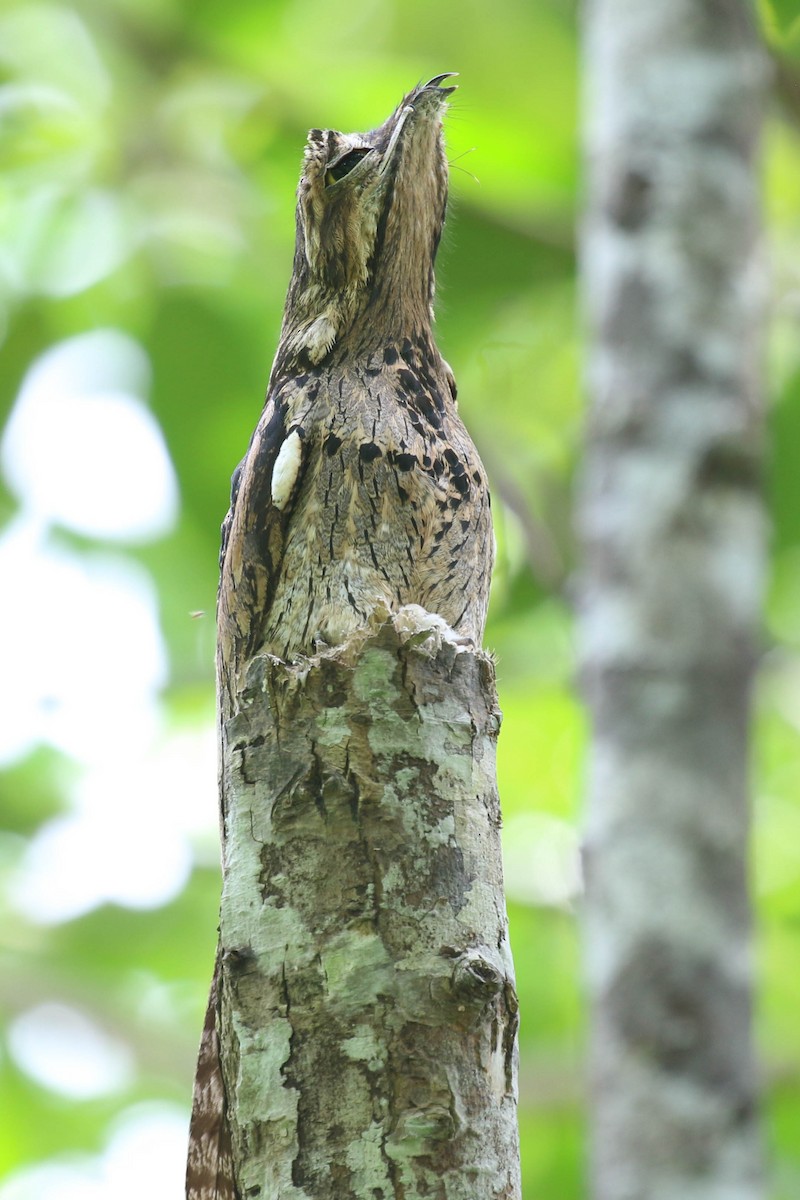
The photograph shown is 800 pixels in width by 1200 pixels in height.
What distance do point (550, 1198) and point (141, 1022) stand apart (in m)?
2.83

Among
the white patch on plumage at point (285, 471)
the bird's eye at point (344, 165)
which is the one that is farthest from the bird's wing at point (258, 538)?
the bird's eye at point (344, 165)

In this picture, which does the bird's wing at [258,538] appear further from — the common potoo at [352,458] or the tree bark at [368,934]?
the tree bark at [368,934]

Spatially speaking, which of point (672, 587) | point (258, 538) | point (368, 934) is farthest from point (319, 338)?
point (368, 934)

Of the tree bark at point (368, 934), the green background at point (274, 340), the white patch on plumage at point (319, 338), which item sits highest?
the green background at point (274, 340)

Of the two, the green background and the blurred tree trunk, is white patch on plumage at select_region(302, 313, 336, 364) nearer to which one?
the blurred tree trunk

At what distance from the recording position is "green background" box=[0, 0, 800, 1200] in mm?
6684

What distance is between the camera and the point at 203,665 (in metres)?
7.96

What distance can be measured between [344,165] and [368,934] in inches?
78.2

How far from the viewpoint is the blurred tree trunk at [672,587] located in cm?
201

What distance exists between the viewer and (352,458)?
9.88 ft

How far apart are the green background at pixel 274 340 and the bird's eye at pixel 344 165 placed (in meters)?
2.01

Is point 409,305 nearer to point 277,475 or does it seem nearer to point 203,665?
point 277,475

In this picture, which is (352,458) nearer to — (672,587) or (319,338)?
(319,338)

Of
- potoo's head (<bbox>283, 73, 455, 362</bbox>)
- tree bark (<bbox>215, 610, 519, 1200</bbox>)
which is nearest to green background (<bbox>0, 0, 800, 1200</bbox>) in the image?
potoo's head (<bbox>283, 73, 455, 362</bbox>)
